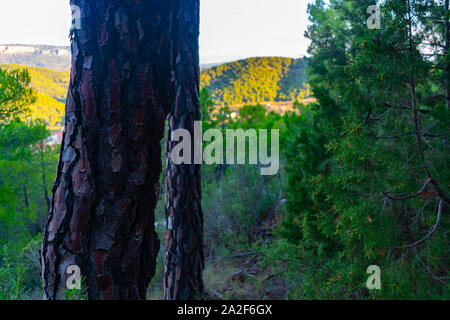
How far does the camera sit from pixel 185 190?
3.41m

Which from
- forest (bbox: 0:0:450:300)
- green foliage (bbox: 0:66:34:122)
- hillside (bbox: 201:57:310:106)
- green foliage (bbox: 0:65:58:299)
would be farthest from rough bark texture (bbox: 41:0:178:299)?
hillside (bbox: 201:57:310:106)

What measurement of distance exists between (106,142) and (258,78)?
2368 centimetres

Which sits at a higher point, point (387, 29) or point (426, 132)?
point (387, 29)

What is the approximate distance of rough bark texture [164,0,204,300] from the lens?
3.38 m

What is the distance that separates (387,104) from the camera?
2377mm

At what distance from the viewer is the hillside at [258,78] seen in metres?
20.0

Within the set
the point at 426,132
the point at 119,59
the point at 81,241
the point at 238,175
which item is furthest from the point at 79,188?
the point at 238,175

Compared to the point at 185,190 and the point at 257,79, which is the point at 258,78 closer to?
the point at 257,79

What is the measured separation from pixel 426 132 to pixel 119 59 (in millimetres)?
1905

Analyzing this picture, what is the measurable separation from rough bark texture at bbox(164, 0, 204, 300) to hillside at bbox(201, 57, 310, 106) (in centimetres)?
1560

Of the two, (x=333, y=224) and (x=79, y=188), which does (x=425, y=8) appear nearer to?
(x=333, y=224)

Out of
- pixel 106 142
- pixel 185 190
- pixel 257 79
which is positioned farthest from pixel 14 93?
pixel 257 79

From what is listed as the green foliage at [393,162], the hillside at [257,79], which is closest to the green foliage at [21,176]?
the green foliage at [393,162]

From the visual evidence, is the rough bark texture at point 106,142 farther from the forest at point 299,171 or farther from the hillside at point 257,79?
the hillside at point 257,79
